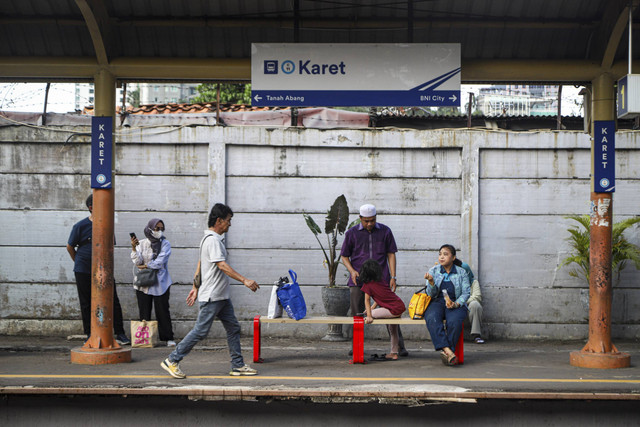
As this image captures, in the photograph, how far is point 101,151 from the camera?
8.91 meters

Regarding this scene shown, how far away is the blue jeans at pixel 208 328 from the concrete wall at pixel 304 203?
3.24 metres

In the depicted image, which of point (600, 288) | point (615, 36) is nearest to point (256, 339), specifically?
point (600, 288)

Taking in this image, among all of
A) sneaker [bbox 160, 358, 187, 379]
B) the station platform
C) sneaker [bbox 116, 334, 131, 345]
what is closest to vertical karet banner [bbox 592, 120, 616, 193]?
the station platform

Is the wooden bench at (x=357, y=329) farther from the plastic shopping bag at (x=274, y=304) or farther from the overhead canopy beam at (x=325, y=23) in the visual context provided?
the overhead canopy beam at (x=325, y=23)

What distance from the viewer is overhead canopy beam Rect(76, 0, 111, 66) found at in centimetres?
A: 848

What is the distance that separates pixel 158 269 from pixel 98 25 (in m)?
3.35

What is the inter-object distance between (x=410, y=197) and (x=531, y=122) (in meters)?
4.60

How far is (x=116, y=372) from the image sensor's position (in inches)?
319

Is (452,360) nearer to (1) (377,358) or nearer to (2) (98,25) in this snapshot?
(1) (377,358)

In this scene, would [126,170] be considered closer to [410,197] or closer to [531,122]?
[410,197]

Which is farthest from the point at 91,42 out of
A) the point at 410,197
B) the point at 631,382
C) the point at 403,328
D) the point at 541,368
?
the point at 631,382

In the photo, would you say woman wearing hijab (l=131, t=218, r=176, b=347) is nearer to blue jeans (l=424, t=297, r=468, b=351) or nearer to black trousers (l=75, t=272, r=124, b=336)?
black trousers (l=75, t=272, r=124, b=336)

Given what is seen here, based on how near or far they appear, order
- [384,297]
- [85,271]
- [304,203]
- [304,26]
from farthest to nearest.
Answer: [304,203] < [85,271] < [304,26] < [384,297]

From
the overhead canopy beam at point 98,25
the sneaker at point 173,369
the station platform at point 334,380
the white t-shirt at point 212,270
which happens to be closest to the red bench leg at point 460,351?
the station platform at point 334,380
